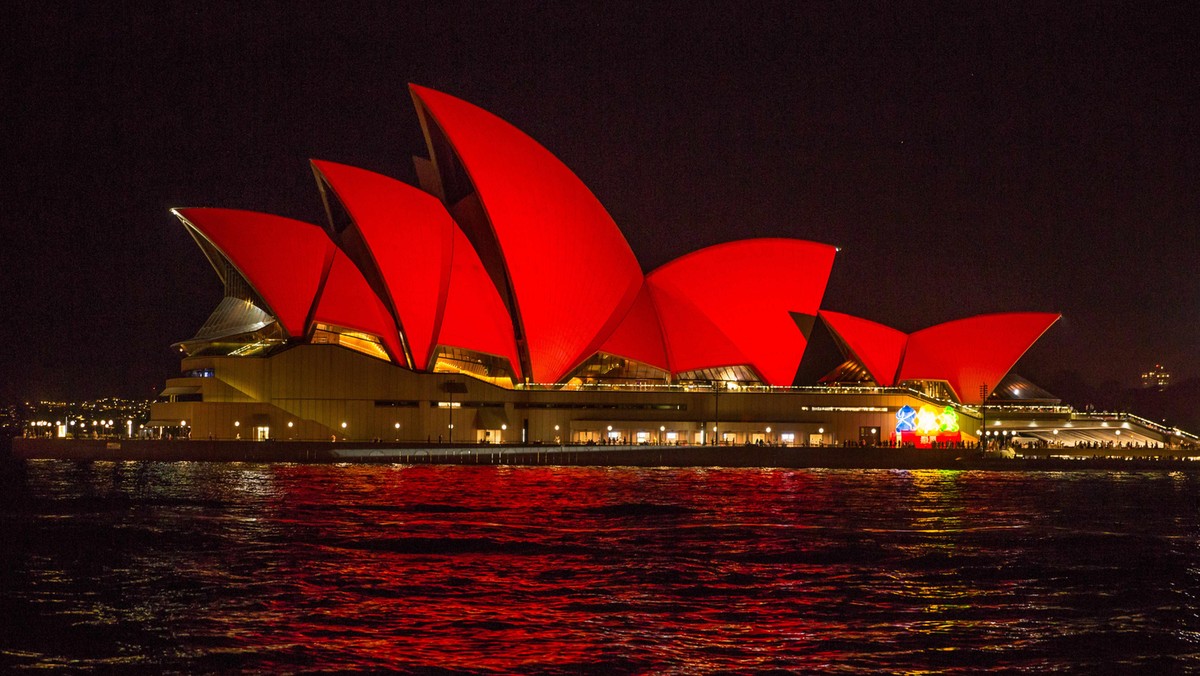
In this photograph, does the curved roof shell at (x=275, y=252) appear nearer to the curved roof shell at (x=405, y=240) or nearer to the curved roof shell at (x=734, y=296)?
the curved roof shell at (x=405, y=240)

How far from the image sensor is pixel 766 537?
94.6 feet

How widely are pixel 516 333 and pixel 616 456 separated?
1020 centimetres

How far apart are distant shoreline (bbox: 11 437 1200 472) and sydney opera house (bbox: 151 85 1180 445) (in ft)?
8.26

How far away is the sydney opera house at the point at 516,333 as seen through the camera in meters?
63.0

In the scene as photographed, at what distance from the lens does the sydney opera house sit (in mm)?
62969

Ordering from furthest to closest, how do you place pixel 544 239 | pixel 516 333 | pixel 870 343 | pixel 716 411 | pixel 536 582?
pixel 870 343
pixel 716 411
pixel 516 333
pixel 544 239
pixel 536 582

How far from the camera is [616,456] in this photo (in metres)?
64.6

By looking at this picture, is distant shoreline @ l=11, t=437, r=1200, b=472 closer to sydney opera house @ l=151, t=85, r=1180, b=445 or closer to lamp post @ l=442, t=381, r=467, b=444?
lamp post @ l=442, t=381, r=467, b=444

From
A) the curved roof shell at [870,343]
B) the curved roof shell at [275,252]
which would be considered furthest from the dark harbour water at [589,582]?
the curved roof shell at [870,343]

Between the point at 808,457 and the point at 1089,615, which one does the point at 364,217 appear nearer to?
the point at 808,457

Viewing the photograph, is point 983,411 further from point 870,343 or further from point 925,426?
point 870,343

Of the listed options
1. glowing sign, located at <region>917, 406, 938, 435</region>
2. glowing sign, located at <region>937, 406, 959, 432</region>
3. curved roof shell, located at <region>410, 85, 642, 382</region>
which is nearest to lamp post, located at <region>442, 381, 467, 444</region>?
curved roof shell, located at <region>410, 85, 642, 382</region>

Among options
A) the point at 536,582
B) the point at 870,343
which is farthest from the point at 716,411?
the point at 536,582

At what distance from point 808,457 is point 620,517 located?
34.8 meters
